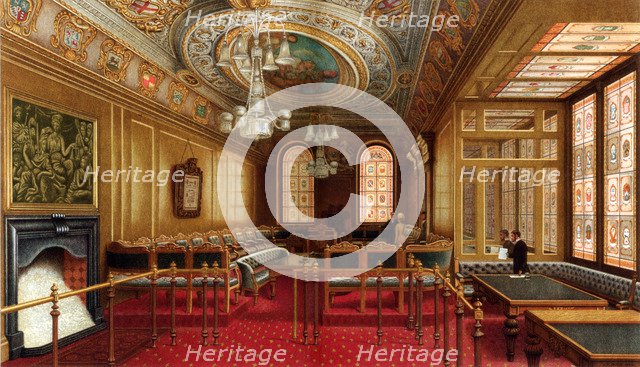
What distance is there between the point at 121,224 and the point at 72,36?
3.14 m

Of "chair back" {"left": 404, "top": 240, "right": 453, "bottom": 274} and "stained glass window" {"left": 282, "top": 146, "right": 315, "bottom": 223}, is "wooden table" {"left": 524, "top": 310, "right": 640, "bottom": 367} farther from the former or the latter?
"stained glass window" {"left": 282, "top": 146, "right": 315, "bottom": 223}

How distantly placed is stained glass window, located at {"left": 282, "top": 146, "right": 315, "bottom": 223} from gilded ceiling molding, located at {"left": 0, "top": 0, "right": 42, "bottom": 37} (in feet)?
39.4

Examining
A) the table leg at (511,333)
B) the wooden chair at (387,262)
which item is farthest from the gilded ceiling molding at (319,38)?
the table leg at (511,333)

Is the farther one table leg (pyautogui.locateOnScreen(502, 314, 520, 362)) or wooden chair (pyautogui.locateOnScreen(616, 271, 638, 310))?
wooden chair (pyautogui.locateOnScreen(616, 271, 638, 310))

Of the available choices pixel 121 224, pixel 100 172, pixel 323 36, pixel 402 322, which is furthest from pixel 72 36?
pixel 402 322

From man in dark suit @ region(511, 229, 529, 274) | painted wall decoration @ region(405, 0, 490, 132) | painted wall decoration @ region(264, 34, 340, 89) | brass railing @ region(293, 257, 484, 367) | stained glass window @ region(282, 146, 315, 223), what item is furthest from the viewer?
stained glass window @ region(282, 146, 315, 223)

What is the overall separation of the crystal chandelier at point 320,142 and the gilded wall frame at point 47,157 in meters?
5.11

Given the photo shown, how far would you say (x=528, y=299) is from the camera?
4836 millimetres

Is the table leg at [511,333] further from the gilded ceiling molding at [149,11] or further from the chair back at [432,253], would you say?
the gilded ceiling molding at [149,11]

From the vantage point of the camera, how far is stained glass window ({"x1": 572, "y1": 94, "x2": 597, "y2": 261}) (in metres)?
7.20

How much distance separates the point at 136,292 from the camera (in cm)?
818

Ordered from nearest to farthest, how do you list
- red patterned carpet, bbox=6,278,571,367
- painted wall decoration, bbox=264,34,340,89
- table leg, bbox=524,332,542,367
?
table leg, bbox=524,332,542,367, red patterned carpet, bbox=6,278,571,367, painted wall decoration, bbox=264,34,340,89

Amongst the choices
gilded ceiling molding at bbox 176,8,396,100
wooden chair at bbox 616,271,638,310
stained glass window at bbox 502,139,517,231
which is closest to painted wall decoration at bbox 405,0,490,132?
gilded ceiling molding at bbox 176,8,396,100

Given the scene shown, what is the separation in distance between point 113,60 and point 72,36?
3.57 ft
